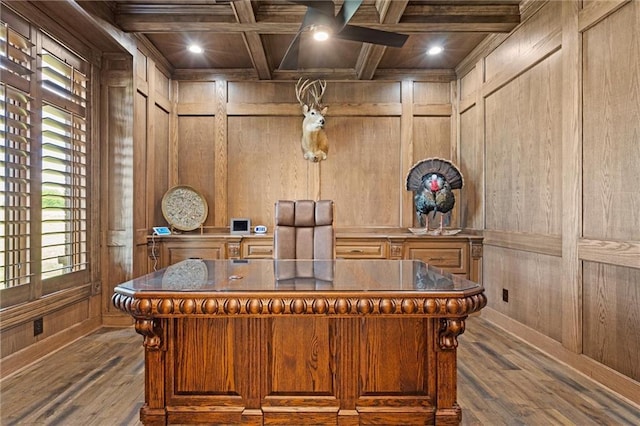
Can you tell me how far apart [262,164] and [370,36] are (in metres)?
2.59

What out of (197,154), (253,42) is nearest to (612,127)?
(253,42)

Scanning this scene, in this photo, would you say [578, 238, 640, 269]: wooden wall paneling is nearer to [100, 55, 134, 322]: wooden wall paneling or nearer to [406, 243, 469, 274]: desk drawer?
[406, 243, 469, 274]: desk drawer

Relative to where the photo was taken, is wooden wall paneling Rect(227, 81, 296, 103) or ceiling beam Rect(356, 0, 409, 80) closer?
ceiling beam Rect(356, 0, 409, 80)


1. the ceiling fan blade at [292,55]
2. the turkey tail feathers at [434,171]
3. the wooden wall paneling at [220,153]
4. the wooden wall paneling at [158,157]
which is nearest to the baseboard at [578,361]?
the turkey tail feathers at [434,171]

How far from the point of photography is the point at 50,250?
308 cm

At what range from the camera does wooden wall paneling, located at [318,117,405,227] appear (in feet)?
16.0

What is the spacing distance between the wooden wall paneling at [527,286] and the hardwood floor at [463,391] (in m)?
0.28

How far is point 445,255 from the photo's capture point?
14.0ft

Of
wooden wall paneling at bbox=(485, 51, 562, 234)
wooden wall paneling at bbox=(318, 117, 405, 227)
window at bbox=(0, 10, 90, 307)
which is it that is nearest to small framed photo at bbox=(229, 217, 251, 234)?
wooden wall paneling at bbox=(318, 117, 405, 227)

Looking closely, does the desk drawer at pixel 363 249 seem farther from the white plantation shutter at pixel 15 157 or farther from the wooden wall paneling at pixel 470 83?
the white plantation shutter at pixel 15 157

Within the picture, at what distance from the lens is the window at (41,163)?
2.60 metres

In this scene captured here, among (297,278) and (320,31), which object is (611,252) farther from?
(320,31)

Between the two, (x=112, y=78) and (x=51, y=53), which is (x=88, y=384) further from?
(x=112, y=78)

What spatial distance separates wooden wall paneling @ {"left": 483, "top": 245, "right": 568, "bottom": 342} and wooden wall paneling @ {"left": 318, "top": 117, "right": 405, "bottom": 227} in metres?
1.30
